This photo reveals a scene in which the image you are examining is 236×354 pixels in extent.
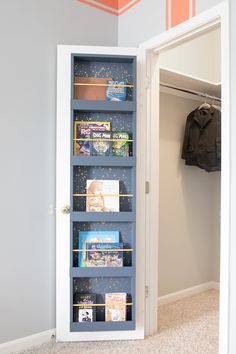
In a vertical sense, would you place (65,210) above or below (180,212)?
above

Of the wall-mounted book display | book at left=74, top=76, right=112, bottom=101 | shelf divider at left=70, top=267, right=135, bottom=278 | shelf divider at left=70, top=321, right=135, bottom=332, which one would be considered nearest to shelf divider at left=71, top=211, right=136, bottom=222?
the wall-mounted book display

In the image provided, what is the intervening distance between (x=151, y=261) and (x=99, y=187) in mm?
671

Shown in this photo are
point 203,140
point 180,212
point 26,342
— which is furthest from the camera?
point 180,212

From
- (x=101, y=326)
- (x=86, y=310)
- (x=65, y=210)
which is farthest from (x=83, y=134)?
(x=101, y=326)

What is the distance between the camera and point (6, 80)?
2.05 meters

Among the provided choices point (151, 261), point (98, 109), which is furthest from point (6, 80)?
point (151, 261)

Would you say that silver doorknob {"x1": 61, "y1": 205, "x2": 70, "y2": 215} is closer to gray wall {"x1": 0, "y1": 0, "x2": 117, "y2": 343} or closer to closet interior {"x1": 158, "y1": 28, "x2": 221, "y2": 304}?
gray wall {"x1": 0, "y1": 0, "x2": 117, "y2": 343}

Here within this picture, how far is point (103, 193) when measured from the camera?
Answer: 2.20m

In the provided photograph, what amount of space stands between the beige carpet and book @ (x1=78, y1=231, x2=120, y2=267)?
1.80 ft

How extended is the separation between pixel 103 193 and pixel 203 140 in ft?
4.20

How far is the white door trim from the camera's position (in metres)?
1.72

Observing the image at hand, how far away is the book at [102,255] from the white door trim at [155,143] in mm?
268

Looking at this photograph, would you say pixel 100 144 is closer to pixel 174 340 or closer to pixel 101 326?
pixel 101 326

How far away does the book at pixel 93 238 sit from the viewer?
2.18 meters
